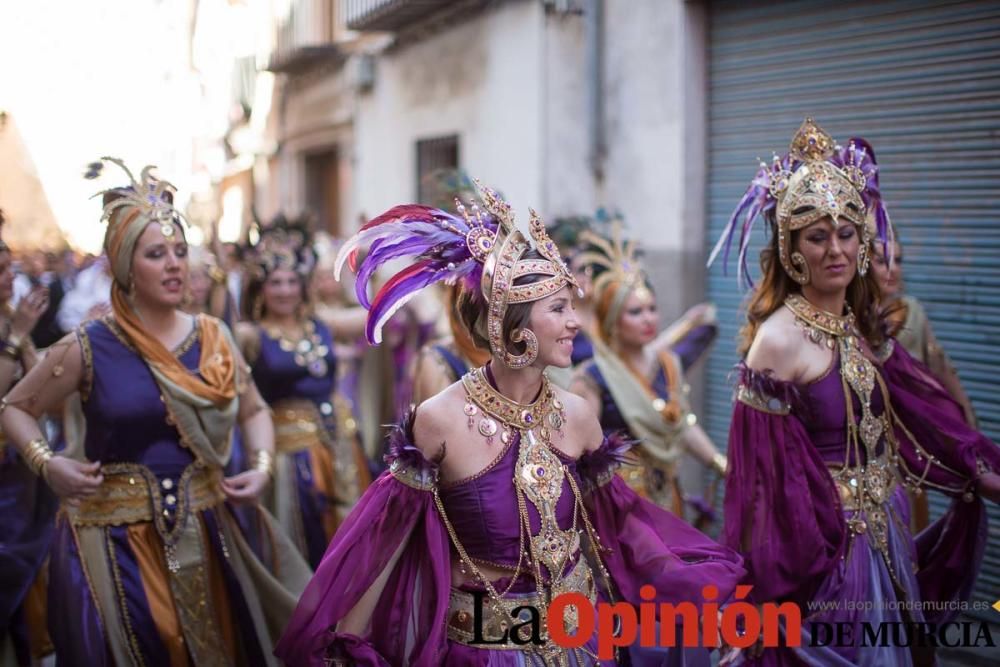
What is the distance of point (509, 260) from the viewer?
142 inches

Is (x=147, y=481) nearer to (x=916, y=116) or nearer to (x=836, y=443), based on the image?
(x=836, y=443)

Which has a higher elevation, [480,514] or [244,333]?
[244,333]

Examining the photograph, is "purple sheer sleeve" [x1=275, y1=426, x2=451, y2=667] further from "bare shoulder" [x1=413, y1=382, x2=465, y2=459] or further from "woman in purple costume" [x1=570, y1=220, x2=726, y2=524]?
"woman in purple costume" [x1=570, y1=220, x2=726, y2=524]

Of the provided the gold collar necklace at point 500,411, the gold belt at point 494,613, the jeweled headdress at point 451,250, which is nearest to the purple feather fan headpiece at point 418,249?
the jeweled headdress at point 451,250

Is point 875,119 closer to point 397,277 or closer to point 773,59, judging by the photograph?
point 773,59

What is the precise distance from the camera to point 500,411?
3.64 metres

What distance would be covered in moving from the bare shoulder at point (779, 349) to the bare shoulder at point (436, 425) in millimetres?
1591

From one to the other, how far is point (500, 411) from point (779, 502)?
4.79 feet

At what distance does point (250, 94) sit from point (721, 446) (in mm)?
16311

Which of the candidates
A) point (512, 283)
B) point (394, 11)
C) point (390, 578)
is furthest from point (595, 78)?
point (390, 578)

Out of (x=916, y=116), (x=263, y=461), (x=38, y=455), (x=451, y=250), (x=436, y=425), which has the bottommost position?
(x=263, y=461)

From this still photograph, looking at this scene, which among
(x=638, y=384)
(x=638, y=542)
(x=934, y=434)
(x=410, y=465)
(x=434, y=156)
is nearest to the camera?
(x=410, y=465)

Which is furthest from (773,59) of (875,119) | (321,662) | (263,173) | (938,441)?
(263,173)

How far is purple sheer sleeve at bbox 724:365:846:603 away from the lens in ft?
14.5
